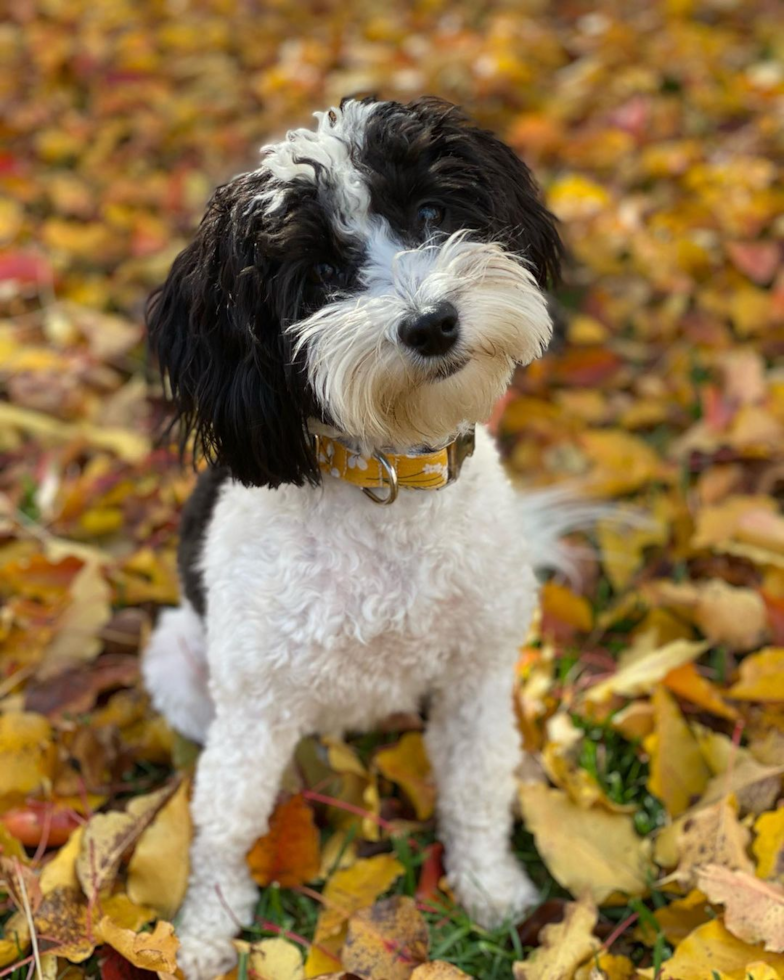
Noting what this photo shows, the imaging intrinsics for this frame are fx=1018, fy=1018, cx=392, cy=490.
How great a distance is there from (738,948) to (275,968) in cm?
95

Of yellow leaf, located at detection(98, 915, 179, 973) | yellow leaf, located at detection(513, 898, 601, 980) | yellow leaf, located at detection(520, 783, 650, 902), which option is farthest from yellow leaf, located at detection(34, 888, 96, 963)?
yellow leaf, located at detection(520, 783, 650, 902)

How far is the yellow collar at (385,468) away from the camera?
1.98 m

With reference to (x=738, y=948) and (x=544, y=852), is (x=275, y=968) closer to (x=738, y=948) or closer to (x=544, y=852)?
(x=544, y=852)

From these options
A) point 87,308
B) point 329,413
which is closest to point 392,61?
point 87,308

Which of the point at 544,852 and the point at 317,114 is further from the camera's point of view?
the point at 544,852

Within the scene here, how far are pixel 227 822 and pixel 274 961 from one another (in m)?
0.31

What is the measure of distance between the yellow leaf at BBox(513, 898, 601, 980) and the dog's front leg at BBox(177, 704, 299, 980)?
2.19 ft

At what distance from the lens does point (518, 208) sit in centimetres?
204

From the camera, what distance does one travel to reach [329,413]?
73.0 inches

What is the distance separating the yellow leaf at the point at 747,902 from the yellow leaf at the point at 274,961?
0.86 metres

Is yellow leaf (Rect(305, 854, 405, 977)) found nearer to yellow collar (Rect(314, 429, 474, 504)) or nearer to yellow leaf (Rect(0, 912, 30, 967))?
yellow leaf (Rect(0, 912, 30, 967))

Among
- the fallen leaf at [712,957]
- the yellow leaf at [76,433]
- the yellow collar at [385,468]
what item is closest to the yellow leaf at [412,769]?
the fallen leaf at [712,957]

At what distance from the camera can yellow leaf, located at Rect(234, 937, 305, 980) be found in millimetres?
2160

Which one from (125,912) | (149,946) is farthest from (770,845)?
(125,912)
